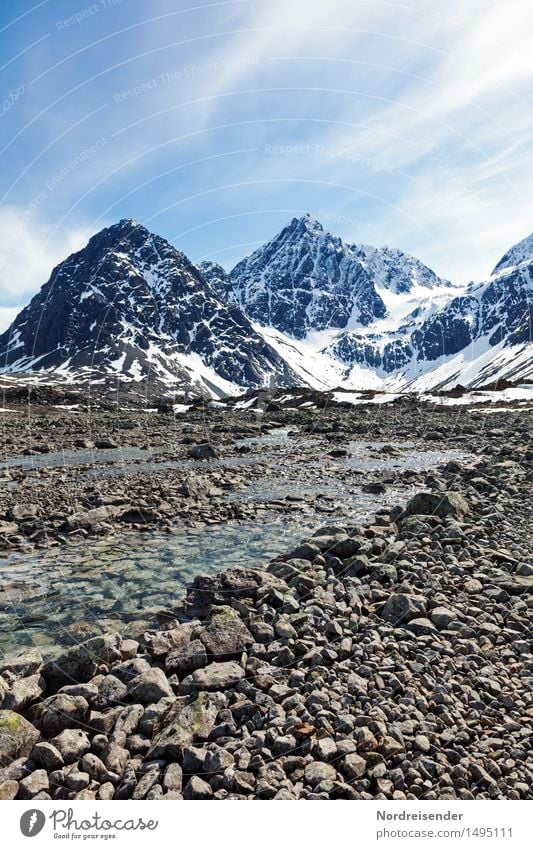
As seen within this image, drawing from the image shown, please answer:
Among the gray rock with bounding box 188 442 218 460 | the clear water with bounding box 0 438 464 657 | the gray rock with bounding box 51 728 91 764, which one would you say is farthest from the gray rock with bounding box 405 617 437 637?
the gray rock with bounding box 188 442 218 460

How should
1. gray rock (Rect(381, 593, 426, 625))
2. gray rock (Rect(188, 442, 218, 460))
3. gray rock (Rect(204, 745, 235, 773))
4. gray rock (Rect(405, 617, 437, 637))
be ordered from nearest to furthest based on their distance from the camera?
1. gray rock (Rect(204, 745, 235, 773))
2. gray rock (Rect(405, 617, 437, 637))
3. gray rock (Rect(381, 593, 426, 625))
4. gray rock (Rect(188, 442, 218, 460))

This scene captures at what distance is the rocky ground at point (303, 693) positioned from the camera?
16.1 ft

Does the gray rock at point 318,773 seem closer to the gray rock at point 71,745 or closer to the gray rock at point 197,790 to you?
the gray rock at point 197,790

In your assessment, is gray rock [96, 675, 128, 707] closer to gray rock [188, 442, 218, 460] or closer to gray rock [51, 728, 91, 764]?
gray rock [51, 728, 91, 764]

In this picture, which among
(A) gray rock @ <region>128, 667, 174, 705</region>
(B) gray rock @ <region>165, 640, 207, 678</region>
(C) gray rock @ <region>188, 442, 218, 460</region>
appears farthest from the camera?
(C) gray rock @ <region>188, 442, 218, 460</region>

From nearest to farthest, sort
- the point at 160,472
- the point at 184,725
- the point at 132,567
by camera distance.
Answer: the point at 184,725 → the point at 132,567 → the point at 160,472

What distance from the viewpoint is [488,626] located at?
24.4ft

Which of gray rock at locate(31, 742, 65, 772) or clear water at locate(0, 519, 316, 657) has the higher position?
gray rock at locate(31, 742, 65, 772)

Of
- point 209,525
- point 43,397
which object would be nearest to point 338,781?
point 209,525

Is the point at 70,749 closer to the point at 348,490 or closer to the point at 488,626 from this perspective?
the point at 488,626

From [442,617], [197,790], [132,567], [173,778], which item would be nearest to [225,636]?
[173,778]

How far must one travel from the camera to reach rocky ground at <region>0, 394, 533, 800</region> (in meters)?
4.90

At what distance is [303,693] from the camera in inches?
244

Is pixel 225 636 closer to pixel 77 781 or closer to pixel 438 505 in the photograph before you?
pixel 77 781
